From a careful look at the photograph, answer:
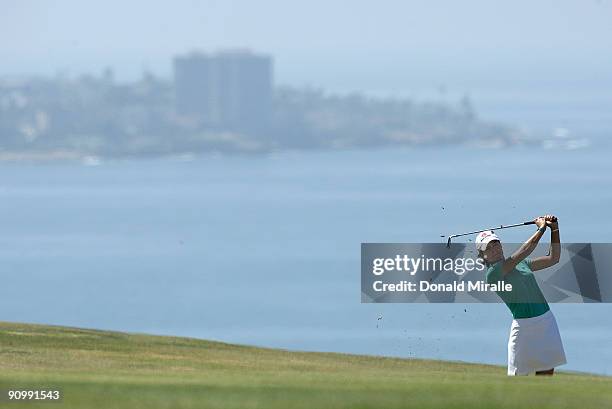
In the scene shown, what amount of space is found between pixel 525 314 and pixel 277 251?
113m

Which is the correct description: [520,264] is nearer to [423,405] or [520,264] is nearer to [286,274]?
[423,405]

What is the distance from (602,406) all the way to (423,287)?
11.4ft

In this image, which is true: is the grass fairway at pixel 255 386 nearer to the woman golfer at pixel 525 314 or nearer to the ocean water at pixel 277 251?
the woman golfer at pixel 525 314

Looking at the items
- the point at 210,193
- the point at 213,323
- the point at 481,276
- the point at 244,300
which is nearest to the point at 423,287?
the point at 481,276

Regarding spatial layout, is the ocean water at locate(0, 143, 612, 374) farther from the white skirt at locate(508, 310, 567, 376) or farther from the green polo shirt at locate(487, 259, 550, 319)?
the green polo shirt at locate(487, 259, 550, 319)

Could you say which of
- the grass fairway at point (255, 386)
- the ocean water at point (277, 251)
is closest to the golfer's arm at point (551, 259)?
the grass fairway at point (255, 386)

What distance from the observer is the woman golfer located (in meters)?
11.1

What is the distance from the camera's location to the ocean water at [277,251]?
78.2 m

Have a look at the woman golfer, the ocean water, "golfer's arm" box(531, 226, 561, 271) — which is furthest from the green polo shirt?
the ocean water

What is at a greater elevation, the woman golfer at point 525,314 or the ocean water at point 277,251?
the ocean water at point 277,251

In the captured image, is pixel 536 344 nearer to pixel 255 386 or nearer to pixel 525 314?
pixel 525 314

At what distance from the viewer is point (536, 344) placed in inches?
437

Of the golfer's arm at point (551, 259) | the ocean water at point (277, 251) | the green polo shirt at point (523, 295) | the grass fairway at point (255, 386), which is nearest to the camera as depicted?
the grass fairway at point (255, 386)

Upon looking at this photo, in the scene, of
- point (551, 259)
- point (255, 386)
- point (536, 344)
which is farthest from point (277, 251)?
point (255, 386)
